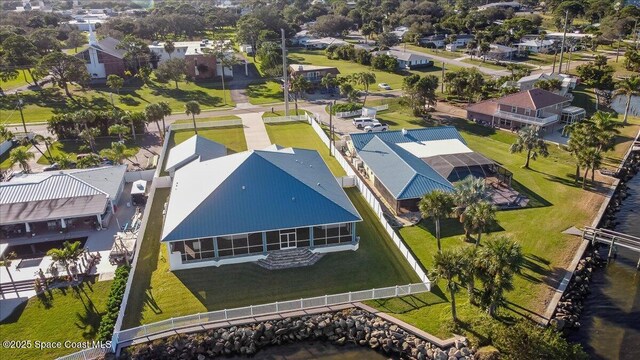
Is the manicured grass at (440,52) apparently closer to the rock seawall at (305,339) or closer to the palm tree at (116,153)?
the palm tree at (116,153)

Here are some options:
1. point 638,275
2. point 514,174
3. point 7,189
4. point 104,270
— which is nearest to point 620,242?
point 638,275

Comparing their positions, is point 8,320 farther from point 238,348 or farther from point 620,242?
point 620,242

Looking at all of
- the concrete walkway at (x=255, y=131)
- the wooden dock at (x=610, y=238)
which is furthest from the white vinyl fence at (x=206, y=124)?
the wooden dock at (x=610, y=238)

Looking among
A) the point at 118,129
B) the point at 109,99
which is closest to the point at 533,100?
the point at 118,129

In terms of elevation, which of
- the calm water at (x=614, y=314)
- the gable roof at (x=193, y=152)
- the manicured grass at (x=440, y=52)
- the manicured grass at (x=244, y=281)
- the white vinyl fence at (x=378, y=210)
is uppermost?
the manicured grass at (x=440, y=52)

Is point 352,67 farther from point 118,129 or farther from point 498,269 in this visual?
point 498,269

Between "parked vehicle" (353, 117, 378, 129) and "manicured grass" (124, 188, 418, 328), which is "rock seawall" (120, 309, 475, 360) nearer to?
"manicured grass" (124, 188, 418, 328)

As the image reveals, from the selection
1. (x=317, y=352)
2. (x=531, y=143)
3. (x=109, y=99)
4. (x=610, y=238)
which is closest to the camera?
(x=317, y=352)
